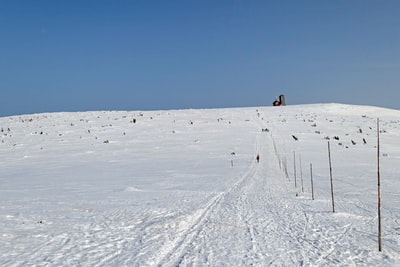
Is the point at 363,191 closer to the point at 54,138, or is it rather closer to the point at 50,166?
the point at 50,166

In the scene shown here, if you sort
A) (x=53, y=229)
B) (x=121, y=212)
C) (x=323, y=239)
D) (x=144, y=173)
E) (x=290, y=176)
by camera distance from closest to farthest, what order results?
(x=323, y=239) < (x=53, y=229) < (x=121, y=212) < (x=290, y=176) < (x=144, y=173)

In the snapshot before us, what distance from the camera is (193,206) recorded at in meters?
10.9

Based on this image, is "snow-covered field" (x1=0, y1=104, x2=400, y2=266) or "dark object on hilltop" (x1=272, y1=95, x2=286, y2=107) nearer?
"snow-covered field" (x1=0, y1=104, x2=400, y2=266)

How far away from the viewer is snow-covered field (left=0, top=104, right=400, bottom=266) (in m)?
6.91

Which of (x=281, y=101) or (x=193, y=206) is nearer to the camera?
(x=193, y=206)

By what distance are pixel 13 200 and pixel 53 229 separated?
438cm

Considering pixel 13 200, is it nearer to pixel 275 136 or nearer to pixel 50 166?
pixel 50 166

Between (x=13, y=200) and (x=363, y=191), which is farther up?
(x=13, y=200)

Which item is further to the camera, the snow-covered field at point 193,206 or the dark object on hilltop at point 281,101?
the dark object on hilltop at point 281,101

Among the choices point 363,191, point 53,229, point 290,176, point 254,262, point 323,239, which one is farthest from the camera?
point 290,176

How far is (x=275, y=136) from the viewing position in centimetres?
3669

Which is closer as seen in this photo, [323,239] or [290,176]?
[323,239]

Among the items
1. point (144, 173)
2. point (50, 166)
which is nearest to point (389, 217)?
point (144, 173)

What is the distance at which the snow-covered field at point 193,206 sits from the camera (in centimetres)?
691
